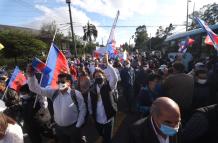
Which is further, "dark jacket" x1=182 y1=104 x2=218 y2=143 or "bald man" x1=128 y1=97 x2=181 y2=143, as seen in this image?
"dark jacket" x1=182 y1=104 x2=218 y2=143

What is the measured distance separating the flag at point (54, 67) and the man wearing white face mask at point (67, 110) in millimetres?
824

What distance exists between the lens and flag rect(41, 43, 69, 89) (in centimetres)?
602

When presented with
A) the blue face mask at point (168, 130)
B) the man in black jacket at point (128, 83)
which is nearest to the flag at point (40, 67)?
the blue face mask at point (168, 130)

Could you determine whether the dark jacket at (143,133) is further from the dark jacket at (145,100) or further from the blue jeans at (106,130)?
the blue jeans at (106,130)

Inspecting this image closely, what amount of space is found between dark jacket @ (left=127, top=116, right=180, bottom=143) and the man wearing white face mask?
2.34 metres

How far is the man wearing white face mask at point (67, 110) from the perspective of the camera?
5.01 m

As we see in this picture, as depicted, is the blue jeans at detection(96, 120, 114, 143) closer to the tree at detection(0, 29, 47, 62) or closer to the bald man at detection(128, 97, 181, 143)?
the bald man at detection(128, 97, 181, 143)

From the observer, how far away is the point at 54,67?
612cm

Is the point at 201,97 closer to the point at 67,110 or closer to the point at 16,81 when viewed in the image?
the point at 67,110

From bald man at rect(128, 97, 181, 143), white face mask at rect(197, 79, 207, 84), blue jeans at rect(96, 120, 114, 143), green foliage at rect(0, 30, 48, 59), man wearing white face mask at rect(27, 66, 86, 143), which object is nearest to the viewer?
bald man at rect(128, 97, 181, 143)

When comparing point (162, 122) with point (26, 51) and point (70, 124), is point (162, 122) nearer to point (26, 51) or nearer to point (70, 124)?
point (70, 124)

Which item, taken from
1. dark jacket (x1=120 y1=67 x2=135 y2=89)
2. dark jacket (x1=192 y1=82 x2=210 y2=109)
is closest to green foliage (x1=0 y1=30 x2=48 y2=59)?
dark jacket (x1=120 y1=67 x2=135 y2=89)

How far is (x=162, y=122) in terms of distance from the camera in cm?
258

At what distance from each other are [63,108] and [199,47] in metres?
13.3
